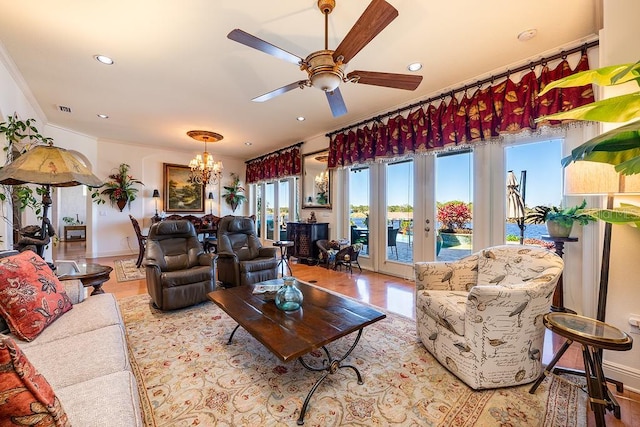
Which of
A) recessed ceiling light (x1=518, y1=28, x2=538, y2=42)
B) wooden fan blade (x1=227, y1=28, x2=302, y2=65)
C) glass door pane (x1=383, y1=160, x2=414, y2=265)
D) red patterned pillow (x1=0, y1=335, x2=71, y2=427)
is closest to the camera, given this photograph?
red patterned pillow (x1=0, y1=335, x2=71, y2=427)

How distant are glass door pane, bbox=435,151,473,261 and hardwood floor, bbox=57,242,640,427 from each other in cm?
82

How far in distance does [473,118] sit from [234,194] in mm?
6578

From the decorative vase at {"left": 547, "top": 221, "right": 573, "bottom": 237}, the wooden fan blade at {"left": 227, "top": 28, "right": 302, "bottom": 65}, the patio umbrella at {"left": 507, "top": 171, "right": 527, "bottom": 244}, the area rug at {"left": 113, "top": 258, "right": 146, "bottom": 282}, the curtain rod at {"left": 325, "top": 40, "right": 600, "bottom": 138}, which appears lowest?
the area rug at {"left": 113, "top": 258, "right": 146, "bottom": 282}

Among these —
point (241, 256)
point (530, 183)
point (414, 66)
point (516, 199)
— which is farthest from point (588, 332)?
point (241, 256)

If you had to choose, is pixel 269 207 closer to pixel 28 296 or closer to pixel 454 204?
pixel 454 204

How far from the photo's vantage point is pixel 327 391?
1710 mm

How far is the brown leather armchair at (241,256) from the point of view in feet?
11.8

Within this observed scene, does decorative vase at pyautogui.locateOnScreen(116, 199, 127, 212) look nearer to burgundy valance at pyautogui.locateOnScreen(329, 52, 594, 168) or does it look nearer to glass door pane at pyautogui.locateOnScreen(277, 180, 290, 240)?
glass door pane at pyautogui.locateOnScreen(277, 180, 290, 240)

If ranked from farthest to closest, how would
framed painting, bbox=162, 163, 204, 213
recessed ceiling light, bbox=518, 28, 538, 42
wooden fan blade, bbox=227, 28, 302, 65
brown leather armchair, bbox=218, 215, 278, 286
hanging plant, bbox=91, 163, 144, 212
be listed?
framed painting, bbox=162, 163, 204, 213
hanging plant, bbox=91, 163, 144, 212
brown leather armchair, bbox=218, 215, 278, 286
recessed ceiling light, bbox=518, 28, 538, 42
wooden fan blade, bbox=227, 28, 302, 65

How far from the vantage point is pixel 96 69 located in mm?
3082

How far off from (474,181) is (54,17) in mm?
4642

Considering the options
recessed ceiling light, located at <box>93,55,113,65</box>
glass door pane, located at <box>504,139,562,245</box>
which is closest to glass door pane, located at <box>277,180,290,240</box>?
recessed ceiling light, located at <box>93,55,113,65</box>

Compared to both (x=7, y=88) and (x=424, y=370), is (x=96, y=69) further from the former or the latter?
(x=424, y=370)

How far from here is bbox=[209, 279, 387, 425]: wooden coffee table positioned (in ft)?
5.01
